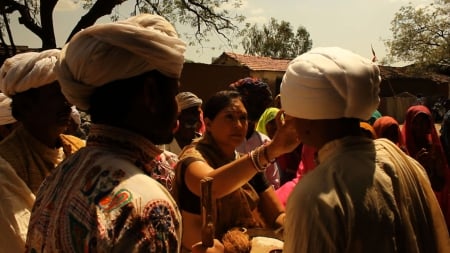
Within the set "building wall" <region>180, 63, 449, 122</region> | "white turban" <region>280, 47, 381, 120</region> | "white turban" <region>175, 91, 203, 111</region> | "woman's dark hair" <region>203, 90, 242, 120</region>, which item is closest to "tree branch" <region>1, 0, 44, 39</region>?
"building wall" <region>180, 63, 449, 122</region>

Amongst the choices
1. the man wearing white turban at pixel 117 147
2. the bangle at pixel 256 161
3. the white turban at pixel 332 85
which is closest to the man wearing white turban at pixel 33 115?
the man wearing white turban at pixel 117 147

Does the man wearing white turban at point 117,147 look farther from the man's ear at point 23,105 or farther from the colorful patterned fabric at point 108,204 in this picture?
the man's ear at point 23,105

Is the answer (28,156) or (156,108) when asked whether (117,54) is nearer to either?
(156,108)

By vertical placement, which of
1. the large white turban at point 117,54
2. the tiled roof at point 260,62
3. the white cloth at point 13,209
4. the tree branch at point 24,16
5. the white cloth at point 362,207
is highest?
the large white turban at point 117,54

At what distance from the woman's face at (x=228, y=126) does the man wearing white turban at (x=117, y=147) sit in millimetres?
1365

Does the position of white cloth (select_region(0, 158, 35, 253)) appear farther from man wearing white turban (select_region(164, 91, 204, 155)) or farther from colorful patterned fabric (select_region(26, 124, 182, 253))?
man wearing white turban (select_region(164, 91, 204, 155))

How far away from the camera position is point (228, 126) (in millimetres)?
2836

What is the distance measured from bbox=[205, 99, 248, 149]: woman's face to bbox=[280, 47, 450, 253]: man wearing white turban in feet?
3.20

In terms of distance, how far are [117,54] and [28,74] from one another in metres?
1.15

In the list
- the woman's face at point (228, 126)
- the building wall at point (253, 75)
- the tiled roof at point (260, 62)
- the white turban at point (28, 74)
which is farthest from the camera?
the tiled roof at point (260, 62)

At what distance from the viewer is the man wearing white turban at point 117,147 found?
45.6 inches

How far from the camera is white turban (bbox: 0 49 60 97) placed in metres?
2.22

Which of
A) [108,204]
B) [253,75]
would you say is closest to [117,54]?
[108,204]

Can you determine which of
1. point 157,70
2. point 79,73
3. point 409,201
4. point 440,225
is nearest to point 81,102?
point 79,73
